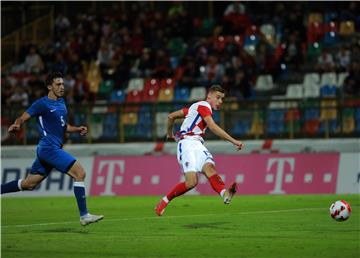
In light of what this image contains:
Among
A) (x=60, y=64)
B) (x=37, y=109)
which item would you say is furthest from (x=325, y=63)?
(x=37, y=109)

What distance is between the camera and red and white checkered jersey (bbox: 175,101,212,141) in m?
14.9

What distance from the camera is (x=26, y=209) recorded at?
1989 centimetres

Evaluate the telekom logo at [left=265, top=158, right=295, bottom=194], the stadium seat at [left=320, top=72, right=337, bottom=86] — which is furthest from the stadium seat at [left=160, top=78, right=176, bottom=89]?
the telekom logo at [left=265, top=158, right=295, bottom=194]

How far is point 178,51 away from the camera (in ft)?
104

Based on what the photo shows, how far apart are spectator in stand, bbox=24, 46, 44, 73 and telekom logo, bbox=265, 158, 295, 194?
11687 millimetres

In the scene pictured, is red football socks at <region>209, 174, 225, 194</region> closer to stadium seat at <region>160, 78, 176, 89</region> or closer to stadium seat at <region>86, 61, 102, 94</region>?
stadium seat at <region>160, 78, 176, 89</region>

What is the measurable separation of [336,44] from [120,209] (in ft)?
41.6

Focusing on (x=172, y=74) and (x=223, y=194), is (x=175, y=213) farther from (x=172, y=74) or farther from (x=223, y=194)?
(x=172, y=74)

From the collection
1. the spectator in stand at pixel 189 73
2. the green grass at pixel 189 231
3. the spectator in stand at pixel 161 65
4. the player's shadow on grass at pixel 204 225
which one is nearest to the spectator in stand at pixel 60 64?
the spectator in stand at pixel 161 65

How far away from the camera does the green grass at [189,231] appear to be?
36.9 feet

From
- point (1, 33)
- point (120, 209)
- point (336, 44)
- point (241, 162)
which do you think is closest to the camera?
point (120, 209)

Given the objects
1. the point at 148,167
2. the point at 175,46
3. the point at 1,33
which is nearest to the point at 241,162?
the point at 148,167

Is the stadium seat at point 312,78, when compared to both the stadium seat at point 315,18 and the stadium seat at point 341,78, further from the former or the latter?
the stadium seat at point 315,18

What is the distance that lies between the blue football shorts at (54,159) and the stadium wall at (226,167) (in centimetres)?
1004
